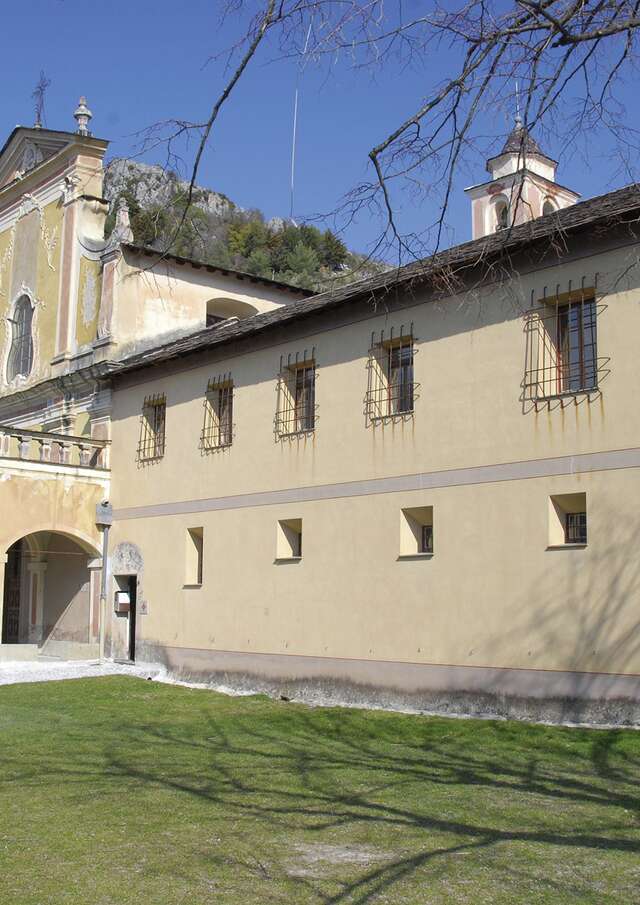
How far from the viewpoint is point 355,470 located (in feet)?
55.6

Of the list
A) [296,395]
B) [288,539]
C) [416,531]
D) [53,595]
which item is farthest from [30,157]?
[416,531]

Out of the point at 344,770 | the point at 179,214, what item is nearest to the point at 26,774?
the point at 344,770

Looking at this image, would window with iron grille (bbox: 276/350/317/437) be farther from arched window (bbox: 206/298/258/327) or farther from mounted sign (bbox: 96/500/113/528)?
arched window (bbox: 206/298/258/327)

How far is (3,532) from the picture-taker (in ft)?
70.9

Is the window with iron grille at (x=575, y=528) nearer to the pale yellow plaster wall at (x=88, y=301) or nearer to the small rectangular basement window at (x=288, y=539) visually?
the small rectangular basement window at (x=288, y=539)

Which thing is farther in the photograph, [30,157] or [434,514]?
[30,157]

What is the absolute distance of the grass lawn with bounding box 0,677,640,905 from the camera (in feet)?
20.3

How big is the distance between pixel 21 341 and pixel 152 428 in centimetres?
820

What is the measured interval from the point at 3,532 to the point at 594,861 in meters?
17.2

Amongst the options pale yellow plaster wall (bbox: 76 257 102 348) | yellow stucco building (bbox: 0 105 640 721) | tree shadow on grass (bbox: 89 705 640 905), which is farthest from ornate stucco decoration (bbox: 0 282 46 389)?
tree shadow on grass (bbox: 89 705 640 905)

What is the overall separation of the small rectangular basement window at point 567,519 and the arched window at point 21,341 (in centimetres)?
1818

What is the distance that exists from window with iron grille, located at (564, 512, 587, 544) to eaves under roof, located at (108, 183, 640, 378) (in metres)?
3.69

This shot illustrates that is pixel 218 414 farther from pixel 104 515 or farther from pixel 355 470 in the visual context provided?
pixel 355 470

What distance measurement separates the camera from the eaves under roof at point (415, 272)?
8359 millimetres
